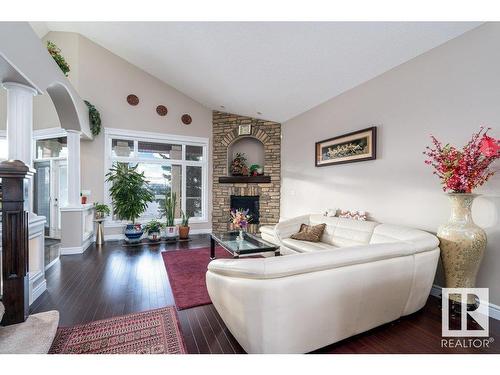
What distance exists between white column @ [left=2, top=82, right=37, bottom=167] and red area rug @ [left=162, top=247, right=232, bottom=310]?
7.43ft

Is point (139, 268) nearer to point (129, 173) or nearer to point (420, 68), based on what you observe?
point (129, 173)

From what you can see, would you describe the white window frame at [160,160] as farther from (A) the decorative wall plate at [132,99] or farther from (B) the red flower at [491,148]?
(B) the red flower at [491,148]

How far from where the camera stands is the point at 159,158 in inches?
242

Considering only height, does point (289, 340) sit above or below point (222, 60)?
below

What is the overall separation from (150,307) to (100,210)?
11.7ft

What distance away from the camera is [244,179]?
6.37m

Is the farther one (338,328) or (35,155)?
(35,155)

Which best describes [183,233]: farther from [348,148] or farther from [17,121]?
[348,148]

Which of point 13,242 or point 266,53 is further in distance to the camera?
point 266,53

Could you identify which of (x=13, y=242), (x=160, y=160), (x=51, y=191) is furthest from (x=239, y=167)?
(x=13, y=242)

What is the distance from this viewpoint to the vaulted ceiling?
9.48ft

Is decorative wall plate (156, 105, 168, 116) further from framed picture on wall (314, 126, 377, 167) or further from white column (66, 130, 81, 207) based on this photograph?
framed picture on wall (314, 126, 377, 167)
